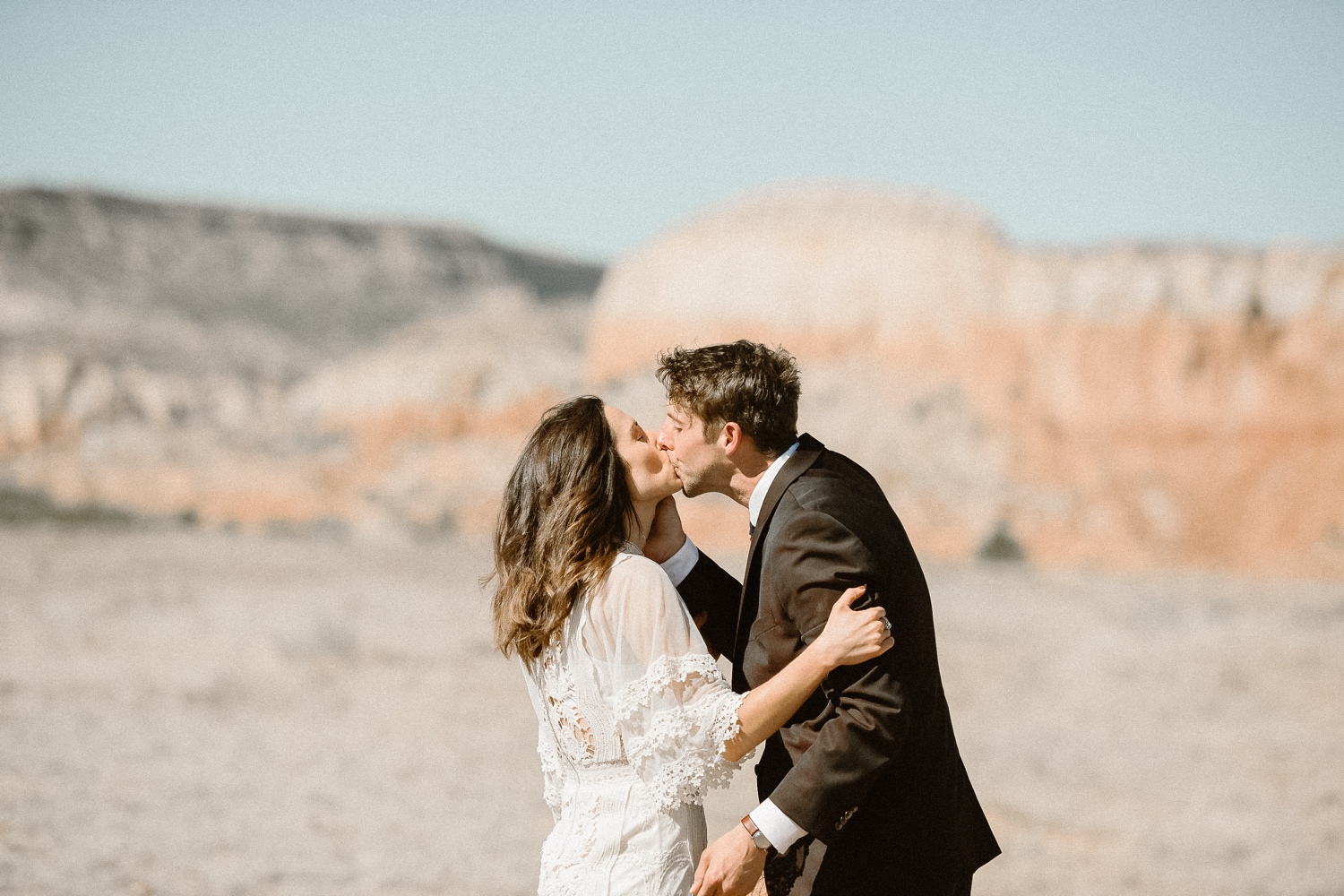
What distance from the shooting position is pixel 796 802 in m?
2.64

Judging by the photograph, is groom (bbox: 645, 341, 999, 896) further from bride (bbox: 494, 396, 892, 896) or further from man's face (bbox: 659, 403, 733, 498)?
bride (bbox: 494, 396, 892, 896)

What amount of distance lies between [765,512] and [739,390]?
0.31 metres

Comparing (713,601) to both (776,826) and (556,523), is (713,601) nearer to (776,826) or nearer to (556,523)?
→ (556,523)

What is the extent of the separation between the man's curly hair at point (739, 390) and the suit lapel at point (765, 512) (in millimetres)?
72

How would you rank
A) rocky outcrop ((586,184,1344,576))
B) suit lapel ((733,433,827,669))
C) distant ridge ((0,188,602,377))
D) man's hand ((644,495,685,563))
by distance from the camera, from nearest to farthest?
suit lapel ((733,433,827,669)), man's hand ((644,495,685,563)), rocky outcrop ((586,184,1344,576)), distant ridge ((0,188,602,377))

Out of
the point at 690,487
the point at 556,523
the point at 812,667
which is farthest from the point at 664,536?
the point at 812,667

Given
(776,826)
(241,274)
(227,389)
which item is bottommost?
(227,389)

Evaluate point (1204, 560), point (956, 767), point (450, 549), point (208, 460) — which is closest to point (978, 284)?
point (1204, 560)

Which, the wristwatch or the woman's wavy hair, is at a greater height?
the woman's wavy hair

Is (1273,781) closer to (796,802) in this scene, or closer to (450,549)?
(796,802)

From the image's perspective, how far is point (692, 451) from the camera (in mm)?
2973

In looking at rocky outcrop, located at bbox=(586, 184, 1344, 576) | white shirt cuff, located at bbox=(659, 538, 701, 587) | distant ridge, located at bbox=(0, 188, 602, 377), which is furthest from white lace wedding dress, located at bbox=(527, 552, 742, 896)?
distant ridge, located at bbox=(0, 188, 602, 377)

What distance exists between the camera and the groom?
8.71 ft

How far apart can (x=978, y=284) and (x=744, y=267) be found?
942cm
